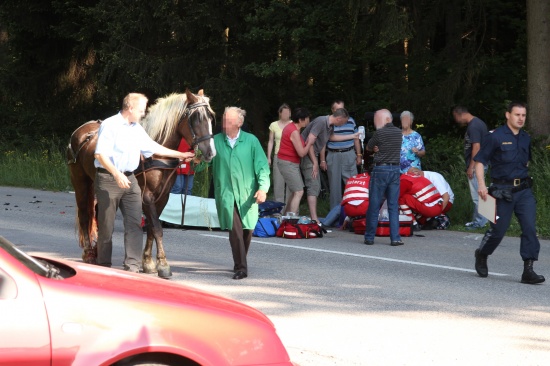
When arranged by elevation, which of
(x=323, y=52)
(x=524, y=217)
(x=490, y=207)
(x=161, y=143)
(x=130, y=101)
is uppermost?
(x=323, y=52)

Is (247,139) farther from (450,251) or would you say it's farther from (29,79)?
(29,79)

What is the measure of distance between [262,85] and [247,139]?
15752 millimetres

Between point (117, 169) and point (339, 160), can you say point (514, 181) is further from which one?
point (339, 160)

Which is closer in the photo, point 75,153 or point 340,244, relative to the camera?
point 75,153

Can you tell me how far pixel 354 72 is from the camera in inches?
1106

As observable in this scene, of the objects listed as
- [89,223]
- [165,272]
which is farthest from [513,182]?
[89,223]

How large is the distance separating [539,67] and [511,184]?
33.6 ft

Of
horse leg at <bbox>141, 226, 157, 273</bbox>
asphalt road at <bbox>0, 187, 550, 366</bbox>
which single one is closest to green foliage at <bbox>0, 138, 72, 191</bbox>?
asphalt road at <bbox>0, 187, 550, 366</bbox>

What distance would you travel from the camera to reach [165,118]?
1145 cm

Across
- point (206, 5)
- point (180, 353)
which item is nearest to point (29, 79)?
point (206, 5)

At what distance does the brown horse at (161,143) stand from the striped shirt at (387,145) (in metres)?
3.71

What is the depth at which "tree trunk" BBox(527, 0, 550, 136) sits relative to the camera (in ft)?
66.4

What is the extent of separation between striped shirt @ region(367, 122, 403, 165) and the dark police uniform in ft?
11.2

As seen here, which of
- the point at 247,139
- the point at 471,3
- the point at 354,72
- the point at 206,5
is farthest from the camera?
the point at 354,72
